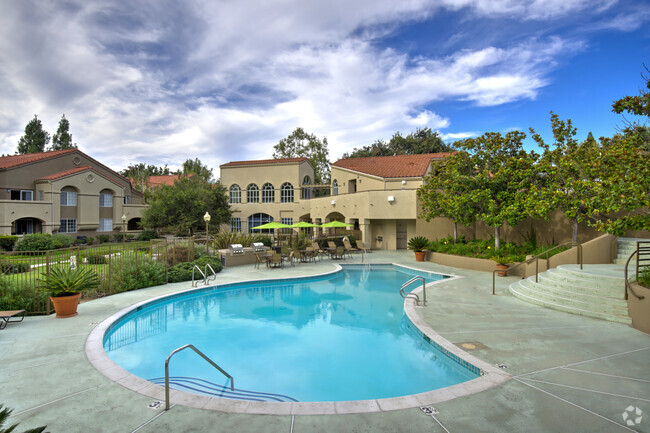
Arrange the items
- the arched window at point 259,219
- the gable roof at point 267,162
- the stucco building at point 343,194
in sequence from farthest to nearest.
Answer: the arched window at point 259,219 → the gable roof at point 267,162 → the stucco building at point 343,194

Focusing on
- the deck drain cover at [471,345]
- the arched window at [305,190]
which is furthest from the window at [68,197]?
the deck drain cover at [471,345]

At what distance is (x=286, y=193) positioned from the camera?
3906cm

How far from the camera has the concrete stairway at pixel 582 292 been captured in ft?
28.0

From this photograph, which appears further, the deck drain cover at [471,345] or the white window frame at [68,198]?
the white window frame at [68,198]

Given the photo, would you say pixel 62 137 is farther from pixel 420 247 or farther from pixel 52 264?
pixel 420 247

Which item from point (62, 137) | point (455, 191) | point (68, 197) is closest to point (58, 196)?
point (68, 197)

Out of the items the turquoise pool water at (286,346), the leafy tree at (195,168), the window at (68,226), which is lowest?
the turquoise pool water at (286,346)

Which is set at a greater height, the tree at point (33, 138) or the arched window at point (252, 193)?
the tree at point (33, 138)

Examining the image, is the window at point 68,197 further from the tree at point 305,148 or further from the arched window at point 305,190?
the tree at point 305,148

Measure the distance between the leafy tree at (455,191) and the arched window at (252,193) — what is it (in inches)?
959

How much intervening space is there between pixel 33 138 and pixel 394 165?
2416 inches

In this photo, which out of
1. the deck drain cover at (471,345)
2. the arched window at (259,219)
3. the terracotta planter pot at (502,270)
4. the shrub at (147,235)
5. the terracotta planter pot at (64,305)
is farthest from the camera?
the arched window at (259,219)

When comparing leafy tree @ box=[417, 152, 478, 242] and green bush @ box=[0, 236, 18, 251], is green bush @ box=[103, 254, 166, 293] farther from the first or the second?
green bush @ box=[0, 236, 18, 251]

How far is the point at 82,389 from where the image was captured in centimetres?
502
